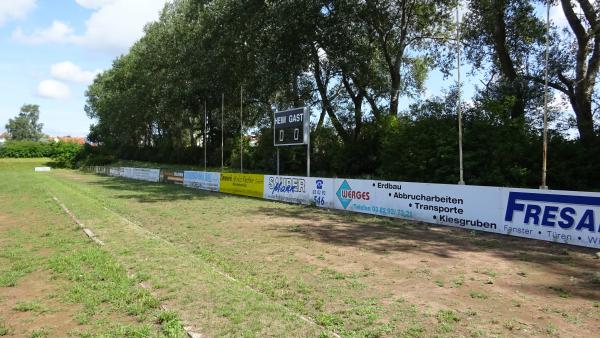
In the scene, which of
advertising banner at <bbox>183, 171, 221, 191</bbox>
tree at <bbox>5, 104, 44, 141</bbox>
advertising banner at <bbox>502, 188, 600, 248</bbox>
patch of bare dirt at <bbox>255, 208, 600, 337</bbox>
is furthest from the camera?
tree at <bbox>5, 104, 44, 141</bbox>

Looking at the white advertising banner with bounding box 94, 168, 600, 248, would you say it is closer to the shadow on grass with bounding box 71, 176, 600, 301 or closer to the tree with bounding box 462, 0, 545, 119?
the shadow on grass with bounding box 71, 176, 600, 301

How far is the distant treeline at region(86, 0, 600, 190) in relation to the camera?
798 inches

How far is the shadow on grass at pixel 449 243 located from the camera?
826cm

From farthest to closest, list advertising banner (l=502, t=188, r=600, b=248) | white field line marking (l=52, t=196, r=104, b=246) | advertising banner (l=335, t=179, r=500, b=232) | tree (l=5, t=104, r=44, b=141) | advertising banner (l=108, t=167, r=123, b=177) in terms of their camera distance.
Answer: tree (l=5, t=104, r=44, b=141) < advertising banner (l=108, t=167, r=123, b=177) < advertising banner (l=335, t=179, r=500, b=232) < white field line marking (l=52, t=196, r=104, b=246) < advertising banner (l=502, t=188, r=600, b=248)

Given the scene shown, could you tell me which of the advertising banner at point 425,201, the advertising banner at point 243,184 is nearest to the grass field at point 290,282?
the advertising banner at point 425,201

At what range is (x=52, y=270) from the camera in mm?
8031

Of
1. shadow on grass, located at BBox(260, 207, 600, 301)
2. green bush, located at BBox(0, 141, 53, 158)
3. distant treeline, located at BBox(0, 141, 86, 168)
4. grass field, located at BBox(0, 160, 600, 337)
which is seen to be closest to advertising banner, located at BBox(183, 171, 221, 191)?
shadow on grass, located at BBox(260, 207, 600, 301)

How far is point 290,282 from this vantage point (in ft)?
24.1

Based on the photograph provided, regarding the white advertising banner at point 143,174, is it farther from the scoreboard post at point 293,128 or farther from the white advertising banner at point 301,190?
the scoreboard post at point 293,128

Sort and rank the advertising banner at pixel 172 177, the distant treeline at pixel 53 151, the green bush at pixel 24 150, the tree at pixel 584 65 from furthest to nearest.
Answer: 1. the green bush at pixel 24 150
2. the distant treeline at pixel 53 151
3. the advertising banner at pixel 172 177
4. the tree at pixel 584 65

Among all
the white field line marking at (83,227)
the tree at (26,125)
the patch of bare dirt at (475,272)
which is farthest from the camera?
the tree at (26,125)

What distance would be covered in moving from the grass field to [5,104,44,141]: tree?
182 meters

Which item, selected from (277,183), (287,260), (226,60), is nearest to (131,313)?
(287,260)

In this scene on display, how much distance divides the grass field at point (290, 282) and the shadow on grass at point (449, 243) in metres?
0.05
